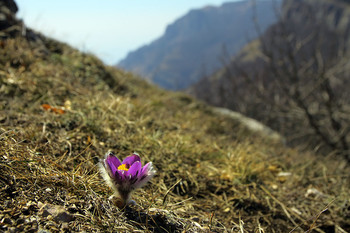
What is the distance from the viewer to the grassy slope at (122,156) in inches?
55.7

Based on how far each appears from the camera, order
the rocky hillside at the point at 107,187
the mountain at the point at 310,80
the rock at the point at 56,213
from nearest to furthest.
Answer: the rock at the point at 56,213 → the rocky hillside at the point at 107,187 → the mountain at the point at 310,80

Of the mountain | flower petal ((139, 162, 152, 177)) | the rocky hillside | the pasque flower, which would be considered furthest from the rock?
the mountain

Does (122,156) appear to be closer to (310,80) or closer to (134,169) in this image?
(134,169)

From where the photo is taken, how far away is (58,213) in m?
1.29

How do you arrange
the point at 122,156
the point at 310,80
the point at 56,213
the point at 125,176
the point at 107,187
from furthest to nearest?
the point at 310,80, the point at 122,156, the point at 107,187, the point at 125,176, the point at 56,213

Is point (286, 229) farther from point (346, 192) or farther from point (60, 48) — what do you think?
point (60, 48)

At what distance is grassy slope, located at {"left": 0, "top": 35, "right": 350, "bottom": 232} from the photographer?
1.42m

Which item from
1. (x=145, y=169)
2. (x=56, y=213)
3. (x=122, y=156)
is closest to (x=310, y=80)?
(x=122, y=156)

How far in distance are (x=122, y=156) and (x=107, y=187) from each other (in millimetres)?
709

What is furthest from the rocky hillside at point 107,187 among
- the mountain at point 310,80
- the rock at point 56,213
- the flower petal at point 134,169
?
the mountain at point 310,80

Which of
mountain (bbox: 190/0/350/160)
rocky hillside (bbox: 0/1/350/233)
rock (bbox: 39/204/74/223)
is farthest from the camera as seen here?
mountain (bbox: 190/0/350/160)

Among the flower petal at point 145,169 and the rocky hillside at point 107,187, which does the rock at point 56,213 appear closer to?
the rocky hillside at point 107,187

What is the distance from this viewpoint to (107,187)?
1648 mm

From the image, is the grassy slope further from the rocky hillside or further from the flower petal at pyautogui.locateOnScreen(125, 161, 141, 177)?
the flower petal at pyautogui.locateOnScreen(125, 161, 141, 177)
